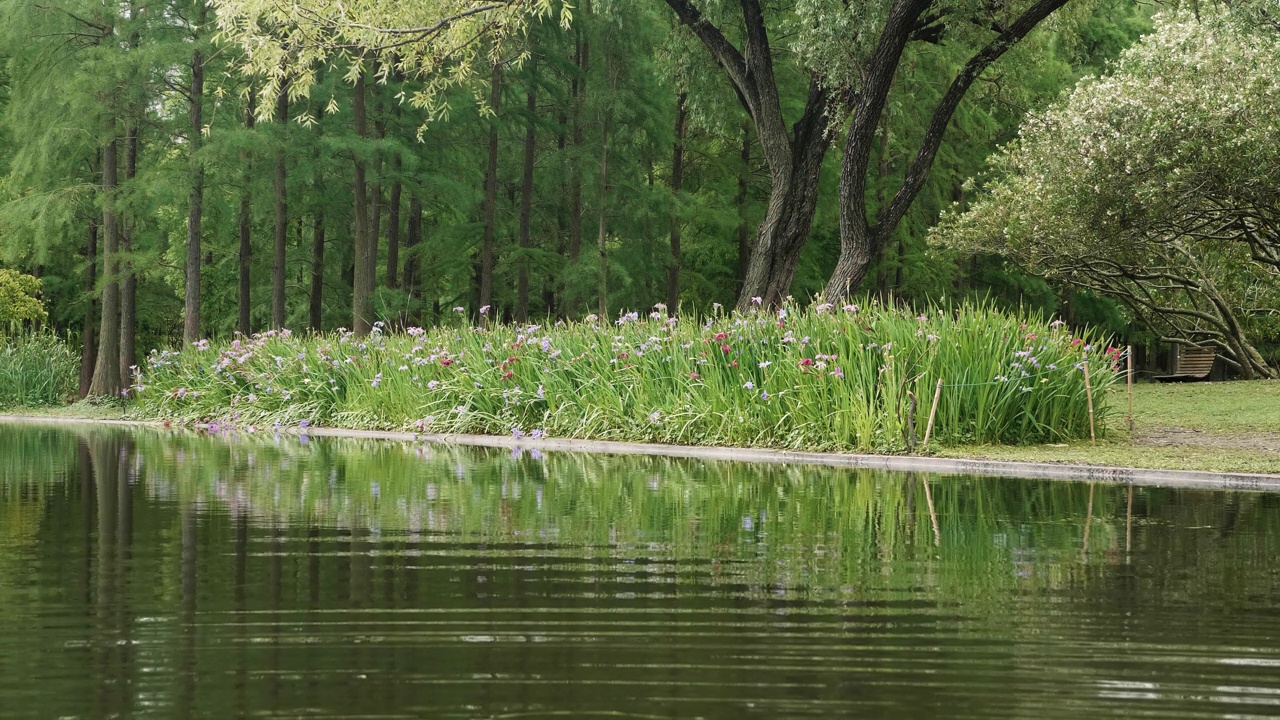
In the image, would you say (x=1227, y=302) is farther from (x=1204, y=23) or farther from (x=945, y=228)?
(x=1204, y=23)

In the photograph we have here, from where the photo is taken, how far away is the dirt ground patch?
1728 cm

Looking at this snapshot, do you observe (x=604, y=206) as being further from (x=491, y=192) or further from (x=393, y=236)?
(x=393, y=236)

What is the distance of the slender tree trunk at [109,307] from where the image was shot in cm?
3284

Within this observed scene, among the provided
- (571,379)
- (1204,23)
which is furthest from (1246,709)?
(1204,23)

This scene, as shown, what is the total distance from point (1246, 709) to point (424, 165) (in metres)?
30.0

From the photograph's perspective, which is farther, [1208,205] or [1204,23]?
[1208,205]

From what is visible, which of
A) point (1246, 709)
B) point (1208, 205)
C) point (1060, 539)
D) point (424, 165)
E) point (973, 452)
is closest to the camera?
point (1246, 709)

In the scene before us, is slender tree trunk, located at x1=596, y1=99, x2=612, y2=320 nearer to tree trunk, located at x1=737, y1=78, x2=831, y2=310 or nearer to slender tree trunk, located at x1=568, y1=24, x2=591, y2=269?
slender tree trunk, located at x1=568, y1=24, x2=591, y2=269

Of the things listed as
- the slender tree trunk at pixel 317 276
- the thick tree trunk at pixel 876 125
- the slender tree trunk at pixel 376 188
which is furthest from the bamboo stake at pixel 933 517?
the slender tree trunk at pixel 317 276

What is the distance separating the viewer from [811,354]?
58.9 feet

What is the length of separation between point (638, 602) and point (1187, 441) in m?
13.4

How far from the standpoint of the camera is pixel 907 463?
1547 cm

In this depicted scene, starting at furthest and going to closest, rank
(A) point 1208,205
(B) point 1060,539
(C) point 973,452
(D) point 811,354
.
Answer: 1. (A) point 1208,205
2. (D) point 811,354
3. (C) point 973,452
4. (B) point 1060,539

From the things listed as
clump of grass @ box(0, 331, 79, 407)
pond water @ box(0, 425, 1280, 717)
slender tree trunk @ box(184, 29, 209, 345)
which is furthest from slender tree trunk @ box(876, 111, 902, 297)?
pond water @ box(0, 425, 1280, 717)
